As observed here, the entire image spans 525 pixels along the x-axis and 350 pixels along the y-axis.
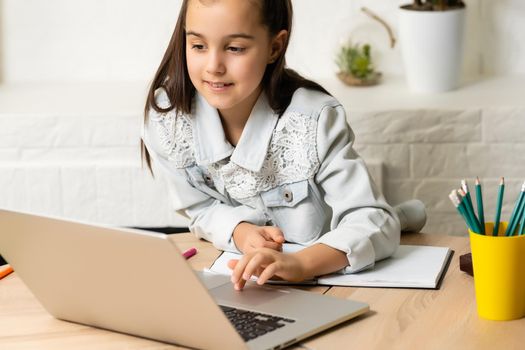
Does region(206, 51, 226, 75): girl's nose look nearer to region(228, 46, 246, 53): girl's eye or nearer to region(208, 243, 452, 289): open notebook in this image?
region(228, 46, 246, 53): girl's eye

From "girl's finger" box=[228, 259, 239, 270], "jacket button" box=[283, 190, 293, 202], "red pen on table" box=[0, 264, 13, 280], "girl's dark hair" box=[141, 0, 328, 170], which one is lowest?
"red pen on table" box=[0, 264, 13, 280]

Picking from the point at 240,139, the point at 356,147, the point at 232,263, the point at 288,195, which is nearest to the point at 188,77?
the point at 240,139

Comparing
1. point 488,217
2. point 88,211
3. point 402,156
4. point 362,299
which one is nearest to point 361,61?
point 402,156

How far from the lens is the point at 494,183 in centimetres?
248

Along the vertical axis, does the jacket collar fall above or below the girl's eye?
below

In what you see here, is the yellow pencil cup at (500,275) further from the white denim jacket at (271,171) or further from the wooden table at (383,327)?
the white denim jacket at (271,171)

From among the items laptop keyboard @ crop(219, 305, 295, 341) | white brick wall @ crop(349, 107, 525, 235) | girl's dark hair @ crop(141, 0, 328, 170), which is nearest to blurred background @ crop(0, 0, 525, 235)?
white brick wall @ crop(349, 107, 525, 235)

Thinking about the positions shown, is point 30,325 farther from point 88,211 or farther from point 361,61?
point 361,61

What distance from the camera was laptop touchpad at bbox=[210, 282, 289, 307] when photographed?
4.27ft

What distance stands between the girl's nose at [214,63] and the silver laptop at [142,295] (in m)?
0.39

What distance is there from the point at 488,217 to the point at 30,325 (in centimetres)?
152

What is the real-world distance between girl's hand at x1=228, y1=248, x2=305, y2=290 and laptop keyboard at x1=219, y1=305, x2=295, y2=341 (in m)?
→ 0.09

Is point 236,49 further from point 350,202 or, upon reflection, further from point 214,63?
point 350,202

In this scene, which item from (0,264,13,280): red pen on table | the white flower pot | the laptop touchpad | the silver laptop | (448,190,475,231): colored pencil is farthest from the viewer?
the white flower pot
